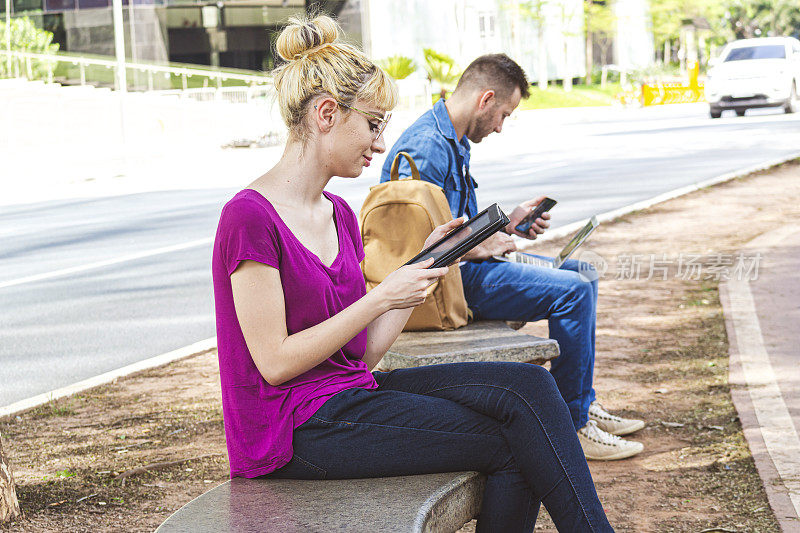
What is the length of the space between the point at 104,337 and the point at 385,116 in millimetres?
5070

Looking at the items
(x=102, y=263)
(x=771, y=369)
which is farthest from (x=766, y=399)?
(x=102, y=263)

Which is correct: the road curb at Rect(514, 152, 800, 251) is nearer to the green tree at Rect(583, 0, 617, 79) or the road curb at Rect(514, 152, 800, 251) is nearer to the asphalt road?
the asphalt road

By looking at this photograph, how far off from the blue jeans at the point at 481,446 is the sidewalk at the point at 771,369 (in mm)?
1359

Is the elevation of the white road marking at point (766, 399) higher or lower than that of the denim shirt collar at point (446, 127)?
lower

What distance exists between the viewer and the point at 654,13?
202 ft

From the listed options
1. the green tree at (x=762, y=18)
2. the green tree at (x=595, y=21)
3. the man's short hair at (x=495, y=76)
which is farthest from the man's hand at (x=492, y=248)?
the green tree at (x=762, y=18)

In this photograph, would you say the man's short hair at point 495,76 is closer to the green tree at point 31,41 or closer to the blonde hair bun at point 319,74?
the blonde hair bun at point 319,74

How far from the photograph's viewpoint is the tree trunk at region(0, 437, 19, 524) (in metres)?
3.67

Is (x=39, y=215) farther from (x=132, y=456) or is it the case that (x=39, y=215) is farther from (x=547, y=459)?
(x=547, y=459)

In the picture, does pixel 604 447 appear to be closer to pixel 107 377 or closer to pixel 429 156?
pixel 429 156

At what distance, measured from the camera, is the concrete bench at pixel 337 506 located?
7.67 ft

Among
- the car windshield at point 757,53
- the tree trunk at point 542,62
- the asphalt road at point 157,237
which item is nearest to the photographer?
the asphalt road at point 157,237

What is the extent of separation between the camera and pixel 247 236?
99.3 inches

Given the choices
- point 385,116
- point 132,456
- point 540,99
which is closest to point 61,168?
point 132,456
